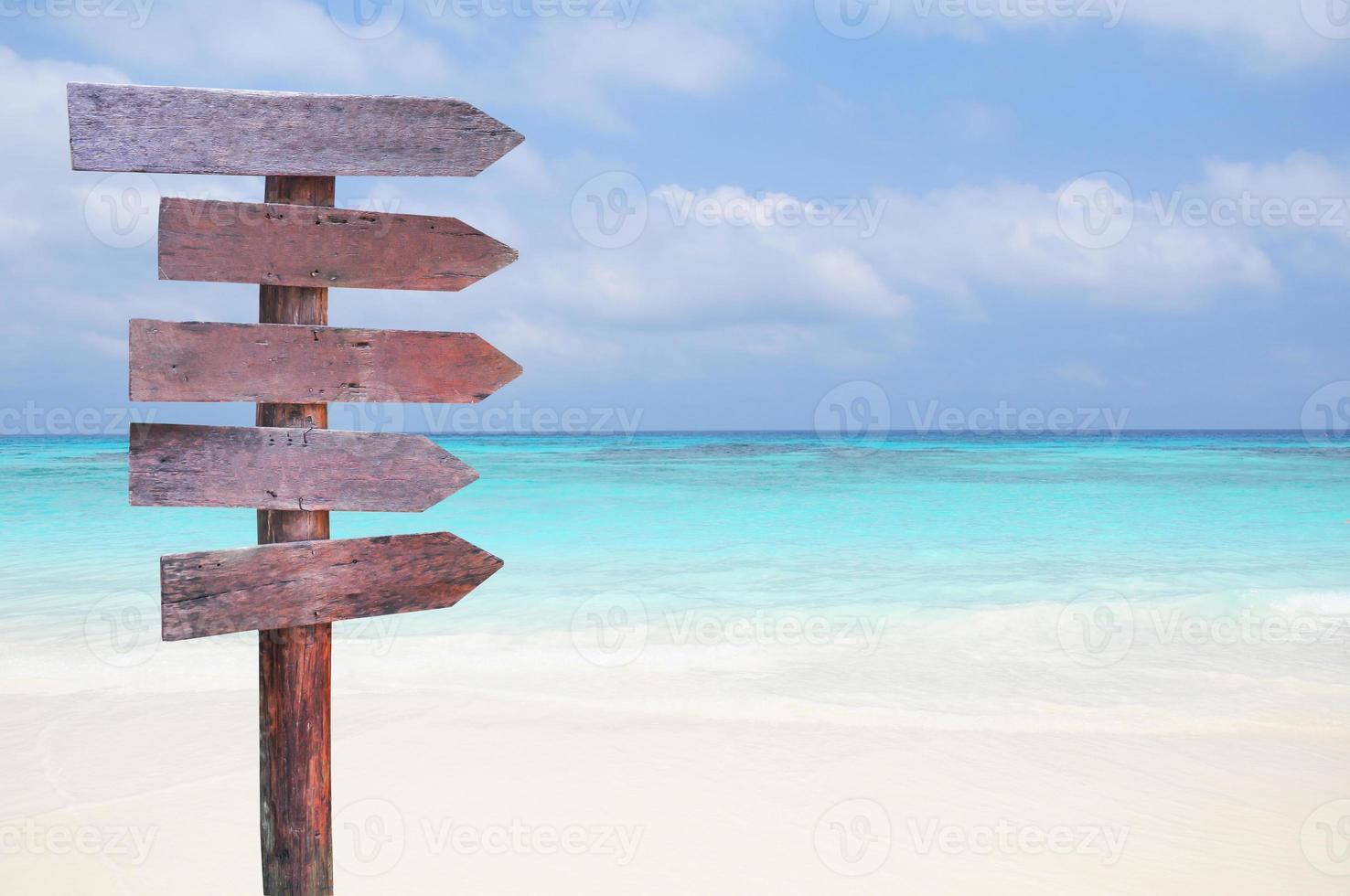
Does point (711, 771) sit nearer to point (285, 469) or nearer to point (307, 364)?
point (285, 469)

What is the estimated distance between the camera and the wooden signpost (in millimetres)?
2582

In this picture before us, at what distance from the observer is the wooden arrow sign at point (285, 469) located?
8.36 ft

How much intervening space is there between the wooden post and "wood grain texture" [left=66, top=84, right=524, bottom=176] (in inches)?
4.8

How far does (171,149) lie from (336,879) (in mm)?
2870

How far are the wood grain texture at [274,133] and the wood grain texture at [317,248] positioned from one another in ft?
0.48

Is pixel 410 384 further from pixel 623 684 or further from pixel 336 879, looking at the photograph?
pixel 623 684

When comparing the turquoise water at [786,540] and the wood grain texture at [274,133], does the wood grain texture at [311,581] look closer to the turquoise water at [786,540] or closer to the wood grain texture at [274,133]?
the wood grain texture at [274,133]

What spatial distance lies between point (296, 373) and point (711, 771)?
9.90ft

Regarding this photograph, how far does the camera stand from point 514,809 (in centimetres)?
414

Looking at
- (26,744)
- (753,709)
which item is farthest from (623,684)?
(26,744)

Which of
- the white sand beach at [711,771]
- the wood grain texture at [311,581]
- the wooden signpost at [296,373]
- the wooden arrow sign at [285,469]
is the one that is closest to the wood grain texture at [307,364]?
the wooden signpost at [296,373]

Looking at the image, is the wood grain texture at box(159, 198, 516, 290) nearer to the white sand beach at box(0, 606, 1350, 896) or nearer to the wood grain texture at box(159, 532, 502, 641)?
the wood grain texture at box(159, 532, 502, 641)

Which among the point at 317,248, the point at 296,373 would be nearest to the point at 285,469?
the point at 296,373

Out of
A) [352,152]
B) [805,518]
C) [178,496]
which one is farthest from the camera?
[805,518]
